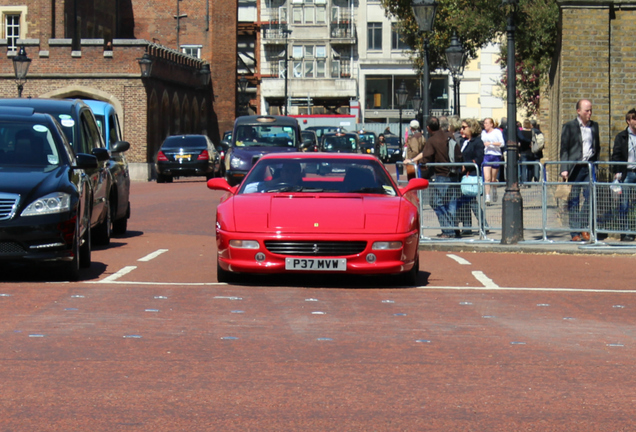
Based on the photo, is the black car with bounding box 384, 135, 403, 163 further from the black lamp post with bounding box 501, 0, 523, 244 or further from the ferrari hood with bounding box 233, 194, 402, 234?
the ferrari hood with bounding box 233, 194, 402, 234

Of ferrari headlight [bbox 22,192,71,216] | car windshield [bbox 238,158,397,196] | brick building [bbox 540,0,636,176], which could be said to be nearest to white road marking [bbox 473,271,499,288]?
car windshield [bbox 238,158,397,196]

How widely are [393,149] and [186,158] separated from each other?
3276 cm

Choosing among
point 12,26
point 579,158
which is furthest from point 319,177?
point 12,26

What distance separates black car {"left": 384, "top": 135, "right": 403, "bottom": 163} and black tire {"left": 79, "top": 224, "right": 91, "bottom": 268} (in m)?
57.4

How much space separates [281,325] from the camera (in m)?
8.54

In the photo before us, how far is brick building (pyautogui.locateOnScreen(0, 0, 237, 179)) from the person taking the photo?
160 feet

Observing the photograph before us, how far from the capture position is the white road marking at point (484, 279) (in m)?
Answer: 11.6

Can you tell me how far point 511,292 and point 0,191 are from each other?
16.5 ft

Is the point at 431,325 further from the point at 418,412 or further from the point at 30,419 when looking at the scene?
the point at 30,419

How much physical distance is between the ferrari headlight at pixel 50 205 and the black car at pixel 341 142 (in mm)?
37727

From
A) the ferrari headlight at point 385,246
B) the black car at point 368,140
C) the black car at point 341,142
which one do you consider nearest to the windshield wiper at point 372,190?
the ferrari headlight at point 385,246

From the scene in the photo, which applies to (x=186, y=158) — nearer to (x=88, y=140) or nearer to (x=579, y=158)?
(x=88, y=140)

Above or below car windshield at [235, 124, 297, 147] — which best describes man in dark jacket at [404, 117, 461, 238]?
below

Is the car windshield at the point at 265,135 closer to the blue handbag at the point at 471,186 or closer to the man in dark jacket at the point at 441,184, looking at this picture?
the man in dark jacket at the point at 441,184
